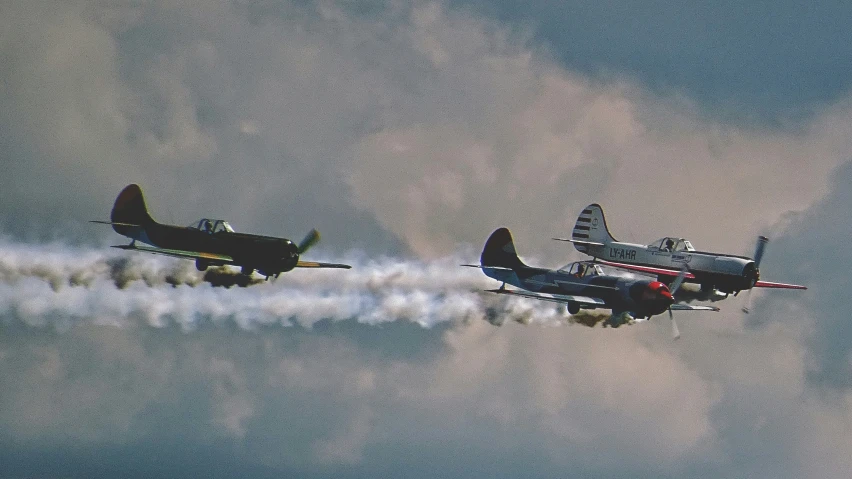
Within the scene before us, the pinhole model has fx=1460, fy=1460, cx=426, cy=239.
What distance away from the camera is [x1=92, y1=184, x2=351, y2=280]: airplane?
203 feet

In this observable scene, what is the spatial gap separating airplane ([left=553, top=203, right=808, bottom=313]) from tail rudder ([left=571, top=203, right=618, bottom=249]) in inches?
10.8

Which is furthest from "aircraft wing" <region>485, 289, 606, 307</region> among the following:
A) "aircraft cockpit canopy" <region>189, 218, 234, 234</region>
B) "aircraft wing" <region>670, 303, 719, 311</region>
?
"aircraft cockpit canopy" <region>189, 218, 234, 234</region>

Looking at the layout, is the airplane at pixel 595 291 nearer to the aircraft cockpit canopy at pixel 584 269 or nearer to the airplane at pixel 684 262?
the aircraft cockpit canopy at pixel 584 269

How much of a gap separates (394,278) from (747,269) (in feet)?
58.0

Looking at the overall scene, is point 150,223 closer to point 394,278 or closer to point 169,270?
point 169,270

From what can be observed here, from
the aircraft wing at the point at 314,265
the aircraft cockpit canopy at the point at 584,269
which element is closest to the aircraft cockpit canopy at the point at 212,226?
the aircraft wing at the point at 314,265

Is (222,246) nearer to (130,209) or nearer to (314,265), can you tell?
(314,265)

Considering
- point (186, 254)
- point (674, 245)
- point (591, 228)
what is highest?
point (591, 228)

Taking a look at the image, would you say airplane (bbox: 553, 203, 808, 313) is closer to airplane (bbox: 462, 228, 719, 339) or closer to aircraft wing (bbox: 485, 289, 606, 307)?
airplane (bbox: 462, 228, 719, 339)

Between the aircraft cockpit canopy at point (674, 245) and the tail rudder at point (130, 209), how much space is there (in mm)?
25851

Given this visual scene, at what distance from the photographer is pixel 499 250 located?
7562cm

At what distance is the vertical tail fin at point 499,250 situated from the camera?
245 ft

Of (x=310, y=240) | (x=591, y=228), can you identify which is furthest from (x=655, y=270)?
(x=310, y=240)

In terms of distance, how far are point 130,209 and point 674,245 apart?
27215 mm
